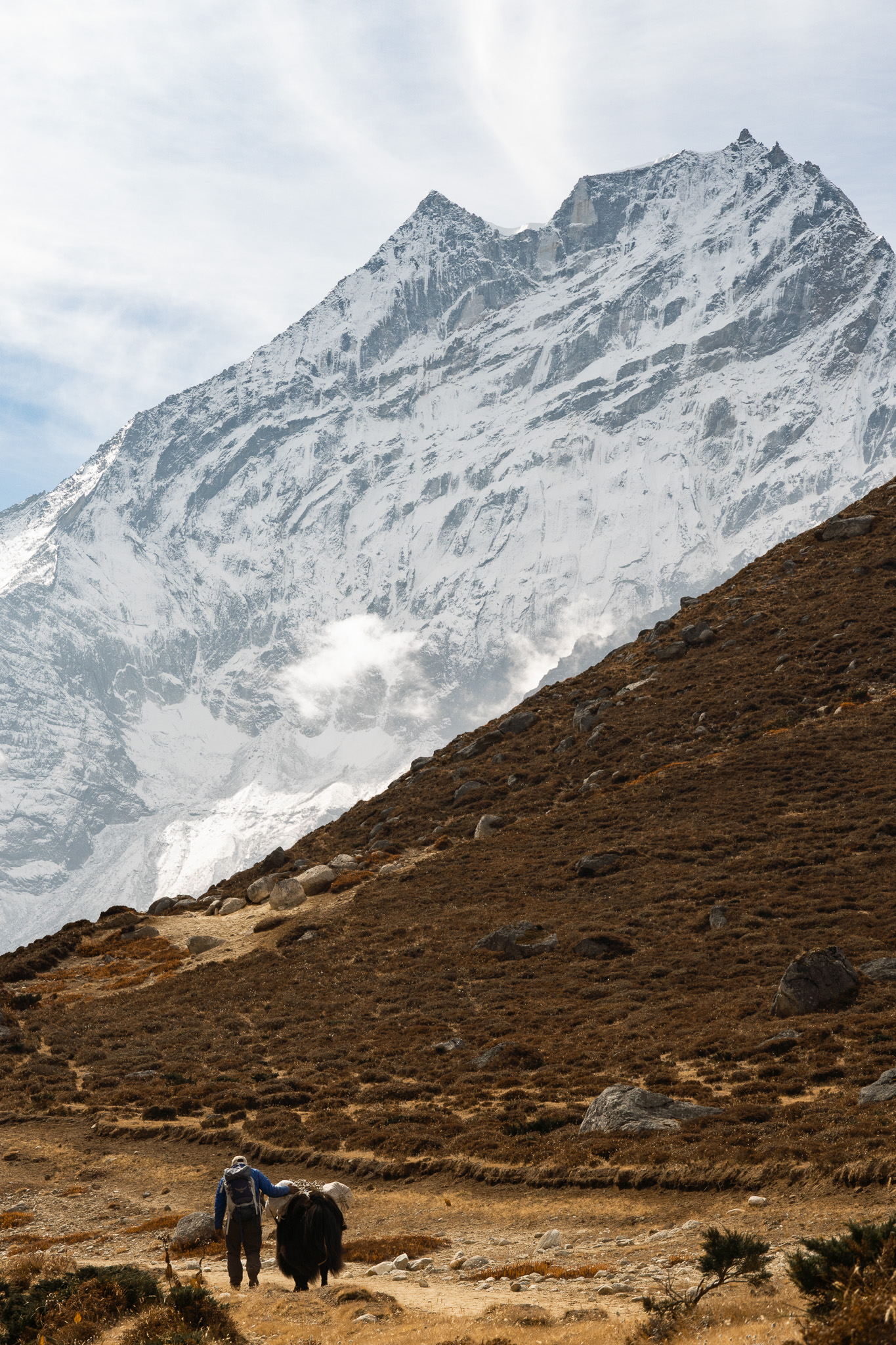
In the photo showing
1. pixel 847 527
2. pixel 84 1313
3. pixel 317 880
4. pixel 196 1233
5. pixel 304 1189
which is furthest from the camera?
pixel 847 527

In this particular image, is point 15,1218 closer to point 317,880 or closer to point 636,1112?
point 636,1112

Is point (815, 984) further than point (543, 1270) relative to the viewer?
Yes

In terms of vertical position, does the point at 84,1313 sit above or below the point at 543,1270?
above

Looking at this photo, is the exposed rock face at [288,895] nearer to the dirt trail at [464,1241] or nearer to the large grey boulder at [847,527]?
the dirt trail at [464,1241]

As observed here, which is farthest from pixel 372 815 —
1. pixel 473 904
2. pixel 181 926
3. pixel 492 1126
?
pixel 492 1126

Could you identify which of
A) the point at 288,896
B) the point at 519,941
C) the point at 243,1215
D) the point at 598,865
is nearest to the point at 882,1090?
the point at 243,1215

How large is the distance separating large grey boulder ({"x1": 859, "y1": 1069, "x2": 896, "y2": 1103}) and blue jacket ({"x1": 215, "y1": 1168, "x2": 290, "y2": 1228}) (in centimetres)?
1019

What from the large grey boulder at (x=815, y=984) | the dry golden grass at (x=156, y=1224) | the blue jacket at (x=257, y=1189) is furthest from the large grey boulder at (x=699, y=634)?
the blue jacket at (x=257, y=1189)

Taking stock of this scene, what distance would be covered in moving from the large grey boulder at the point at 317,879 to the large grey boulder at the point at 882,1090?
1471 inches

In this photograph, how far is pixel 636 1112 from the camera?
1875cm

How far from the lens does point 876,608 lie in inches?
2267

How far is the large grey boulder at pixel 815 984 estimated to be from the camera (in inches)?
933

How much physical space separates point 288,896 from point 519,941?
62.3 feet

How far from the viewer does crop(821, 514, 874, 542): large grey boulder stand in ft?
229
